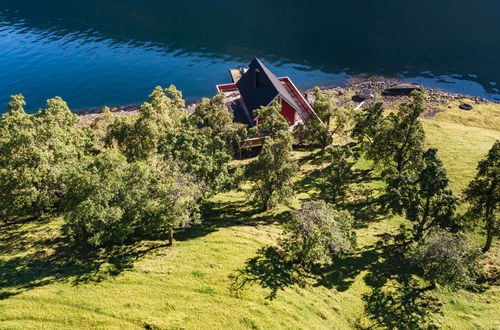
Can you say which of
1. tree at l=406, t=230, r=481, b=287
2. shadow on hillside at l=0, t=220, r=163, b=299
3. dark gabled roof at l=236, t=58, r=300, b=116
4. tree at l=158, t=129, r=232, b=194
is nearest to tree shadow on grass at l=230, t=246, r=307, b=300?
tree at l=158, t=129, r=232, b=194

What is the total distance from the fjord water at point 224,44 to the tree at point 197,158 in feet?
177

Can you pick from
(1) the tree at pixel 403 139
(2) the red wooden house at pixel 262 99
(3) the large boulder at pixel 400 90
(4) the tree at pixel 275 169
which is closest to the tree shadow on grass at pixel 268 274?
(4) the tree at pixel 275 169

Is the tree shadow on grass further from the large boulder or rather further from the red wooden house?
the large boulder

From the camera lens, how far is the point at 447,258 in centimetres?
2958

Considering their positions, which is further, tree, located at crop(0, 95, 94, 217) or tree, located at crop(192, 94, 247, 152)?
tree, located at crop(192, 94, 247, 152)

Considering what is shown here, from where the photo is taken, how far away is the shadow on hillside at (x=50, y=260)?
29.2 meters

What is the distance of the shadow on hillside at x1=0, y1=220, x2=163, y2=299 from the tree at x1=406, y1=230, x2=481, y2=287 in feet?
95.1

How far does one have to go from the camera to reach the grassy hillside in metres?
26.1

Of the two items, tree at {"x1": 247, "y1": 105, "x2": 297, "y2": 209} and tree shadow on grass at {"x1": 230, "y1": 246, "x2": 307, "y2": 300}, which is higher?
tree at {"x1": 247, "y1": 105, "x2": 297, "y2": 209}

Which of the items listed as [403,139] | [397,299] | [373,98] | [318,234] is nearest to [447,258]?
[397,299]

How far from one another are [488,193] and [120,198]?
129 ft

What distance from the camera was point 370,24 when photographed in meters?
128

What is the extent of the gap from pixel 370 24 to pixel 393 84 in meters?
51.4

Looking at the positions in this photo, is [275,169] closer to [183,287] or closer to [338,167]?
[338,167]
